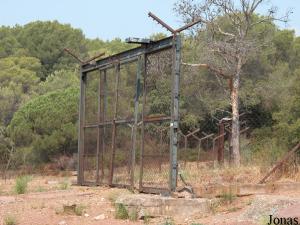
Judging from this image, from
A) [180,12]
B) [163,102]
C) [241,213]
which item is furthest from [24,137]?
[241,213]

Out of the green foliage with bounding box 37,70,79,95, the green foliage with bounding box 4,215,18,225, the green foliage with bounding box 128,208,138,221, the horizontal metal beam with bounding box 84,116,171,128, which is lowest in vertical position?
the green foliage with bounding box 4,215,18,225

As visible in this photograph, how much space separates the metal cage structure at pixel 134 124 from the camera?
43.1ft

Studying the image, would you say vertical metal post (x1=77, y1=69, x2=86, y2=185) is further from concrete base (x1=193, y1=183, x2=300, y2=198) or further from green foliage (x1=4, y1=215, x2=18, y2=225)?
green foliage (x1=4, y1=215, x2=18, y2=225)

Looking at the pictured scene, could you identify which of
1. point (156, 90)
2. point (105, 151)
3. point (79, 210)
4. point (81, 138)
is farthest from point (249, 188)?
point (81, 138)

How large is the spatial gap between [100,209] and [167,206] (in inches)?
62.0

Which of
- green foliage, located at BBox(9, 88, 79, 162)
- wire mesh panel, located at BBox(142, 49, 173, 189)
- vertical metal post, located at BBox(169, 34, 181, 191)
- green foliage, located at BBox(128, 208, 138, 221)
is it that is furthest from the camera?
green foliage, located at BBox(9, 88, 79, 162)

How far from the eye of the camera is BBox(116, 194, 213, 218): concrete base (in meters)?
11.6

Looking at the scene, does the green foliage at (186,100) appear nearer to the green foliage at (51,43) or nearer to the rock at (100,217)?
the green foliage at (51,43)

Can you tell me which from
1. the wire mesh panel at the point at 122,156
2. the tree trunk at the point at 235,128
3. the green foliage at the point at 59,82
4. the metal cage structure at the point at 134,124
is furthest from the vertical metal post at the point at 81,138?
the green foliage at the point at 59,82

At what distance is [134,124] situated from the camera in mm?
14664

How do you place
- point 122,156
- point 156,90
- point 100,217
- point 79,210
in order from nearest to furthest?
point 100,217 < point 79,210 < point 156,90 < point 122,156

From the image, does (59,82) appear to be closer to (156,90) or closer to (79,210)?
(156,90)

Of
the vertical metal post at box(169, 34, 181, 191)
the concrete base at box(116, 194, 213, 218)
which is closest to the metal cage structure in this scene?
the vertical metal post at box(169, 34, 181, 191)

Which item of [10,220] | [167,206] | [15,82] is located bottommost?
[10,220]
